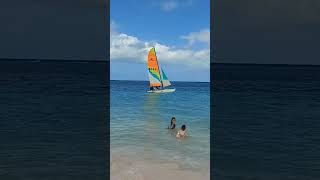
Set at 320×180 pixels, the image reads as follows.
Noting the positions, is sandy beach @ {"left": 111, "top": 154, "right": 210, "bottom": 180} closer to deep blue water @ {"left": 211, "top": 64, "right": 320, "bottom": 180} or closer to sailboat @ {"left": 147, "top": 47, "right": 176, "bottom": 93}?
deep blue water @ {"left": 211, "top": 64, "right": 320, "bottom": 180}

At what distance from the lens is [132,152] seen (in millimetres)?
32531

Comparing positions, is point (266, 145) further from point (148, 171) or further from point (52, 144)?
point (52, 144)

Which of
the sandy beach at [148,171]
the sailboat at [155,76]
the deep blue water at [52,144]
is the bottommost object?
the sandy beach at [148,171]

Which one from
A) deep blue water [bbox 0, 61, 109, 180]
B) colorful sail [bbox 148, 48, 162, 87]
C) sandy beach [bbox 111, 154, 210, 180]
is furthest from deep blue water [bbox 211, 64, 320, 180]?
colorful sail [bbox 148, 48, 162, 87]

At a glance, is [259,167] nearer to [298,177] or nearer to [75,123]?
[298,177]

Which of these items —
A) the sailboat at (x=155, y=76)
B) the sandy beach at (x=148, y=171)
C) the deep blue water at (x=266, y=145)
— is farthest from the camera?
the sailboat at (x=155, y=76)

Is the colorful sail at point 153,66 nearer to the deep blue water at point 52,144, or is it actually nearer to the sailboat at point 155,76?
the sailboat at point 155,76

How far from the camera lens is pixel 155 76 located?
11444 centimetres

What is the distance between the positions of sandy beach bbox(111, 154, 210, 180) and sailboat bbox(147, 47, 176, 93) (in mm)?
81814

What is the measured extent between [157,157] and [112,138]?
29.4ft

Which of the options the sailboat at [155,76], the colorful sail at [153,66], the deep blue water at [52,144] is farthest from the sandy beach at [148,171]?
the sailboat at [155,76]

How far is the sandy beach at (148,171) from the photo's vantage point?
966 inches

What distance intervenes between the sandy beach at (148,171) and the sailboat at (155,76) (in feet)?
268

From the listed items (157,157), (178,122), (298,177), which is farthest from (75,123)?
(298,177)
